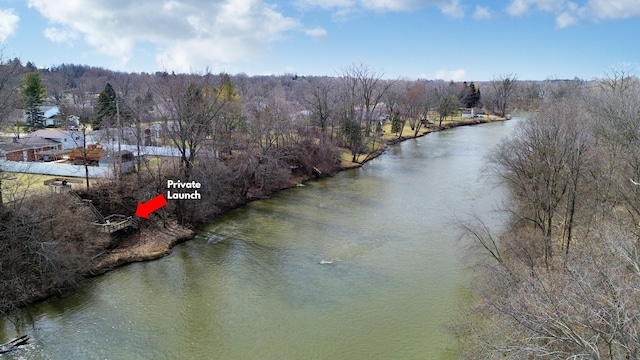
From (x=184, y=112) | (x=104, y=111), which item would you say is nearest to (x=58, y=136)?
(x=104, y=111)

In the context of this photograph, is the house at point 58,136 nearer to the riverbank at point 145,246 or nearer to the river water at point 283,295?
the riverbank at point 145,246

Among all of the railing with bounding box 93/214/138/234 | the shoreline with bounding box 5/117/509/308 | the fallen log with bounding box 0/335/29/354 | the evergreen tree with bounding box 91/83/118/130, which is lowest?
the fallen log with bounding box 0/335/29/354

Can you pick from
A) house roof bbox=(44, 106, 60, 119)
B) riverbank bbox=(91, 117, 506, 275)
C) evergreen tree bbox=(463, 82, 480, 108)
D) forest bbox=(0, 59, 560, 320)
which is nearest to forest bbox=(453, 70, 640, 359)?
riverbank bbox=(91, 117, 506, 275)

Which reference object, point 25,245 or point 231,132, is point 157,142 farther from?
point 25,245

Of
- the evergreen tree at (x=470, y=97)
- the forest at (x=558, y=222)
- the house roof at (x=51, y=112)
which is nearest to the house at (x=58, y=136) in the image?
the house roof at (x=51, y=112)

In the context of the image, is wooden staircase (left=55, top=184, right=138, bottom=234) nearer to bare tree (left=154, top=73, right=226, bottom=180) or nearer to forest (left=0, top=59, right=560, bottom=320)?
forest (left=0, top=59, right=560, bottom=320)

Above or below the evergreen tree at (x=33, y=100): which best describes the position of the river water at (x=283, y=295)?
below
